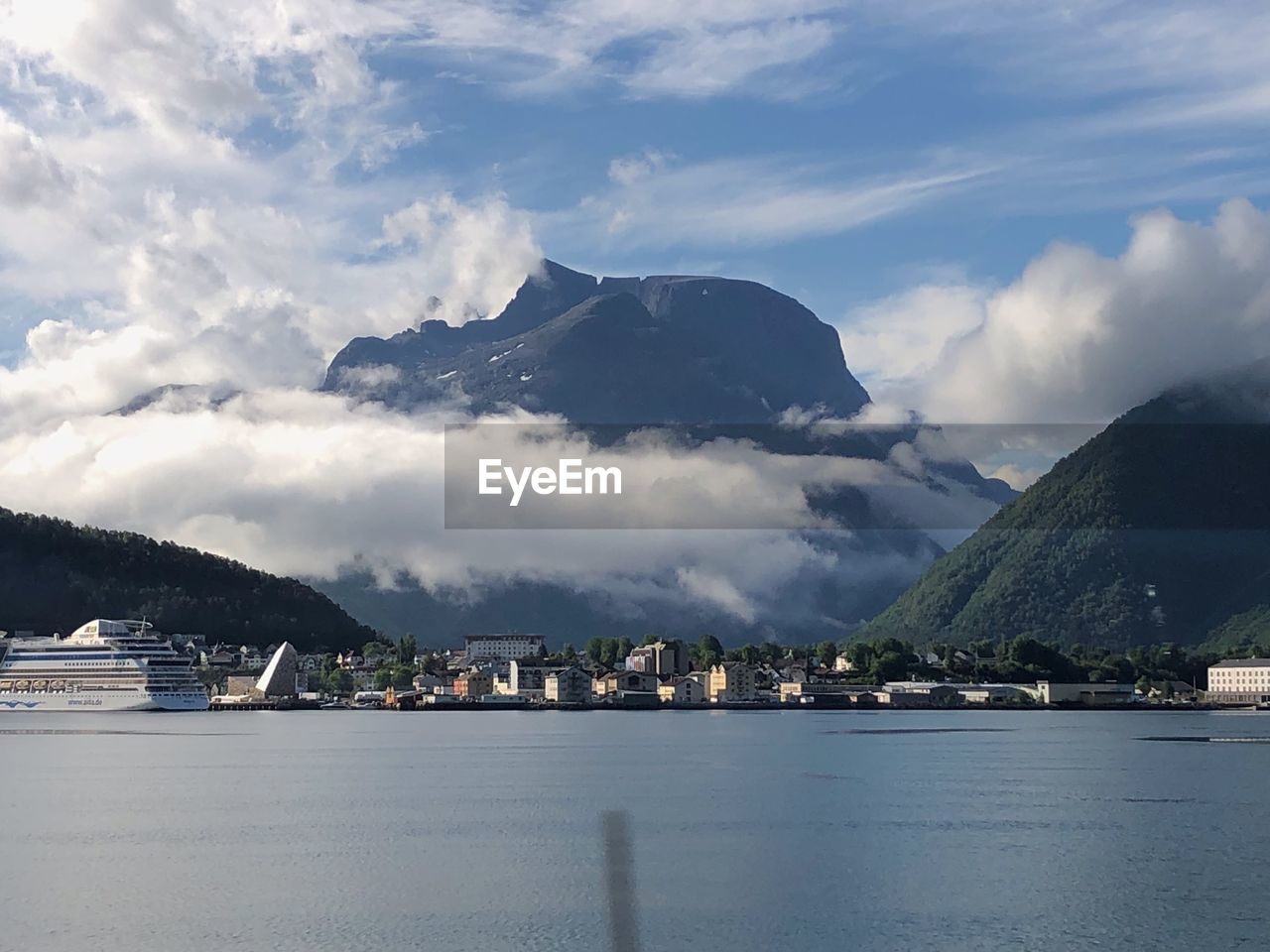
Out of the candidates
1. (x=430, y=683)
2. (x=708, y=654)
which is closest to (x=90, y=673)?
(x=430, y=683)

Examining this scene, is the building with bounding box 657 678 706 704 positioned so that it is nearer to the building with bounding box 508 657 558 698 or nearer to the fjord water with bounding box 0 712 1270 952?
the building with bounding box 508 657 558 698

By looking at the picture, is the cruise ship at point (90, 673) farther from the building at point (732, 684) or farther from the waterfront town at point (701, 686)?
the building at point (732, 684)

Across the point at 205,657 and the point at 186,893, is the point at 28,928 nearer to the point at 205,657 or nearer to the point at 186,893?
the point at 186,893

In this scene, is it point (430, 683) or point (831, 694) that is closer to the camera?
point (831, 694)

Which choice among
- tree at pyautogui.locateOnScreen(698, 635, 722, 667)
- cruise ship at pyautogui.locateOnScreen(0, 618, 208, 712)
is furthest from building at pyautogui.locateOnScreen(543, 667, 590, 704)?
cruise ship at pyautogui.locateOnScreen(0, 618, 208, 712)

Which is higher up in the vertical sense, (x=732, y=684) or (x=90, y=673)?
(x=90, y=673)

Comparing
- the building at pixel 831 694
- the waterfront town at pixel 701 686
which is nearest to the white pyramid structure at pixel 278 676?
the waterfront town at pixel 701 686

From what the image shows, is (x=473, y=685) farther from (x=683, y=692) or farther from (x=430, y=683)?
(x=683, y=692)

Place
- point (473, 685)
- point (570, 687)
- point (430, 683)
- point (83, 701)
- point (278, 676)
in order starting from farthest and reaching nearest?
point (430, 683)
point (473, 685)
point (570, 687)
point (278, 676)
point (83, 701)
